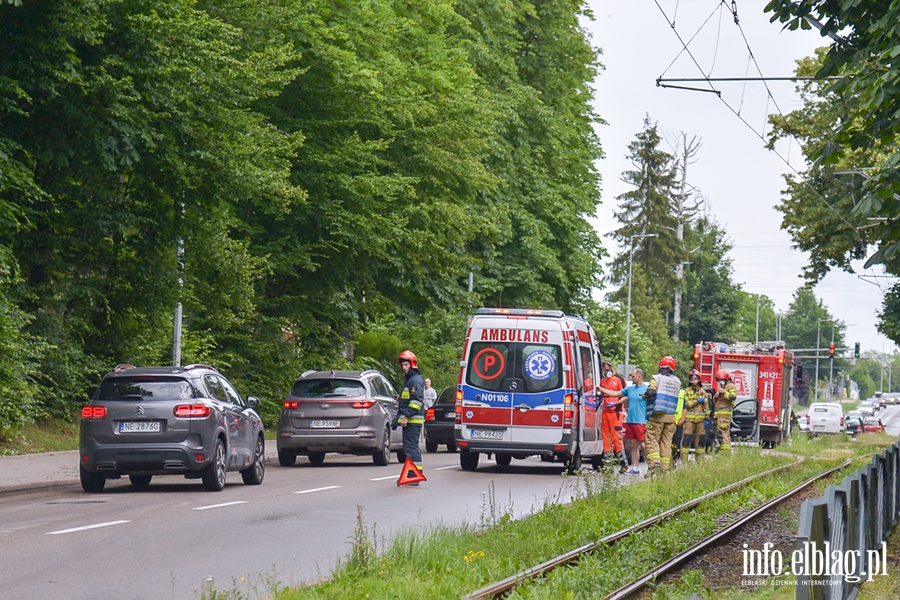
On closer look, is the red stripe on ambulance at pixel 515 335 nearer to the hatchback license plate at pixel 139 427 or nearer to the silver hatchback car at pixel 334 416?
the silver hatchback car at pixel 334 416

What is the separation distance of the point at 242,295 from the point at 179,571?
60.1 ft

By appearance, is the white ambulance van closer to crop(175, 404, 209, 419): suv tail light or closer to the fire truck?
crop(175, 404, 209, 419): suv tail light

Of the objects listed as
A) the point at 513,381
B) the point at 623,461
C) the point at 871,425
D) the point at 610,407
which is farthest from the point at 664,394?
the point at 871,425

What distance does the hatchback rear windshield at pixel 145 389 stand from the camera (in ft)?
59.5

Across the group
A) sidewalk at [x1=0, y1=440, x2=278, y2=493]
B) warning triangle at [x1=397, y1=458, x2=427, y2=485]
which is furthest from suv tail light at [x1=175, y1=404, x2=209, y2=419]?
warning triangle at [x1=397, y1=458, x2=427, y2=485]

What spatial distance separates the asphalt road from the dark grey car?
36cm

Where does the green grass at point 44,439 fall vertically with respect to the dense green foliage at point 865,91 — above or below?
below

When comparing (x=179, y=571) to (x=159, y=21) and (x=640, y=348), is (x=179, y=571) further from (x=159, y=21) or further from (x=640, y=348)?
(x=640, y=348)

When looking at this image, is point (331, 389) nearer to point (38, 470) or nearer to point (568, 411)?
point (568, 411)

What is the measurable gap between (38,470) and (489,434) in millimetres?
7425

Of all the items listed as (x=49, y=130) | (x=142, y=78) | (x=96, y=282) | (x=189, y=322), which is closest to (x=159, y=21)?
(x=142, y=78)

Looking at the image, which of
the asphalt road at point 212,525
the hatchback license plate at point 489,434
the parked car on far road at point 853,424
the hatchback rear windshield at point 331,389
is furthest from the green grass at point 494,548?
the parked car on far road at point 853,424

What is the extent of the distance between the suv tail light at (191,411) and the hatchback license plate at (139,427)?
12.1 inches

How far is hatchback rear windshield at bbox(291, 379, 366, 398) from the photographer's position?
25.0m
